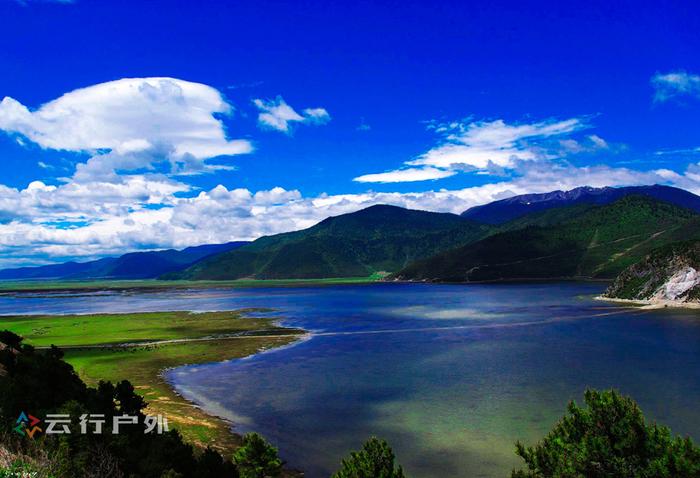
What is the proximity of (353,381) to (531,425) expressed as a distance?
23842 mm

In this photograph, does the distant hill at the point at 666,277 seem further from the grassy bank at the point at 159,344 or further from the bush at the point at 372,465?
the bush at the point at 372,465

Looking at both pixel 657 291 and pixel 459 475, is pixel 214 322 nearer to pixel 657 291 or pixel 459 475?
pixel 459 475

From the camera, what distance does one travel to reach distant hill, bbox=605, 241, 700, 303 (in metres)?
139

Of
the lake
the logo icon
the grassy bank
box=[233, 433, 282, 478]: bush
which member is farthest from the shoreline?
the logo icon

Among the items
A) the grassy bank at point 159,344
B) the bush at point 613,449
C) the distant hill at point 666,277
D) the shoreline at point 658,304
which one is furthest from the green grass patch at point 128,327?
the distant hill at point 666,277

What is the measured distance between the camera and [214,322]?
125562 millimetres

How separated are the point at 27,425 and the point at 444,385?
4173 cm

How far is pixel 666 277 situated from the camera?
486 ft

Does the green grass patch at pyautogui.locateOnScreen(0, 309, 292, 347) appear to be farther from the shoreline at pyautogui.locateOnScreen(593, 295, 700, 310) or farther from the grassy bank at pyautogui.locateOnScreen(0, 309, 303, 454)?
the shoreline at pyautogui.locateOnScreen(593, 295, 700, 310)

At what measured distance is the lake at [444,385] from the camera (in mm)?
36906

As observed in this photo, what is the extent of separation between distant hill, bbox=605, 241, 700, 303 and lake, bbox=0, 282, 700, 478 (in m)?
36.6

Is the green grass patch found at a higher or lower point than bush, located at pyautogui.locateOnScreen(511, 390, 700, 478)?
lower

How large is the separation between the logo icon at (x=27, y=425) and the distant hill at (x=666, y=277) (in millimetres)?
154303

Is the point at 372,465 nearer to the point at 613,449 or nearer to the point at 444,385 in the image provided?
the point at 613,449
